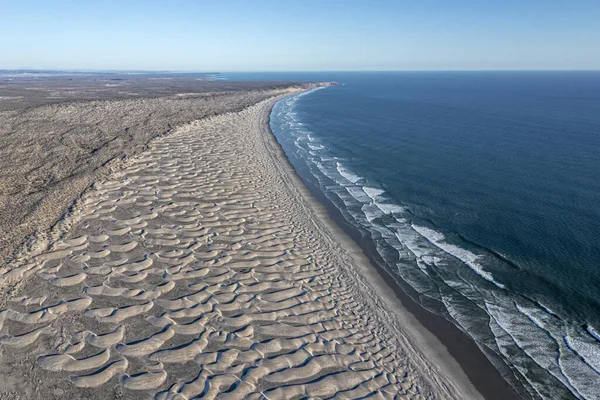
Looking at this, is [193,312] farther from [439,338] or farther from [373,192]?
[373,192]

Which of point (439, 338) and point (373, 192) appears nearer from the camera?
point (439, 338)

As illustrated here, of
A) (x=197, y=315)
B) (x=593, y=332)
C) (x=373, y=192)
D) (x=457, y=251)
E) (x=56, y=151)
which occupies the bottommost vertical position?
(x=593, y=332)

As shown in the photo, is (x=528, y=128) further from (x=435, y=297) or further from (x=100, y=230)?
(x=100, y=230)

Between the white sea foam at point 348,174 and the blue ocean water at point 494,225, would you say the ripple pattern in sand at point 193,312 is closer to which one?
the blue ocean water at point 494,225

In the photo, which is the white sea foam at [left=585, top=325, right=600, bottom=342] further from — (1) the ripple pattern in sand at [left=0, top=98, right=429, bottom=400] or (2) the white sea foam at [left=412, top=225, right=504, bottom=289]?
(1) the ripple pattern in sand at [left=0, top=98, right=429, bottom=400]

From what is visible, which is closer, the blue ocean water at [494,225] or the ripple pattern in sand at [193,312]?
the ripple pattern in sand at [193,312]

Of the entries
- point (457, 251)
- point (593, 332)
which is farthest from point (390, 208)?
point (593, 332)

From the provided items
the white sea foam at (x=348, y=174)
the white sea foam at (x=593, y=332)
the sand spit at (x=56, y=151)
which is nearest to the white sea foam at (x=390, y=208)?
the white sea foam at (x=348, y=174)

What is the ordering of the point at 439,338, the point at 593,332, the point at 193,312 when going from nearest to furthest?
the point at 193,312 → the point at 439,338 → the point at 593,332
